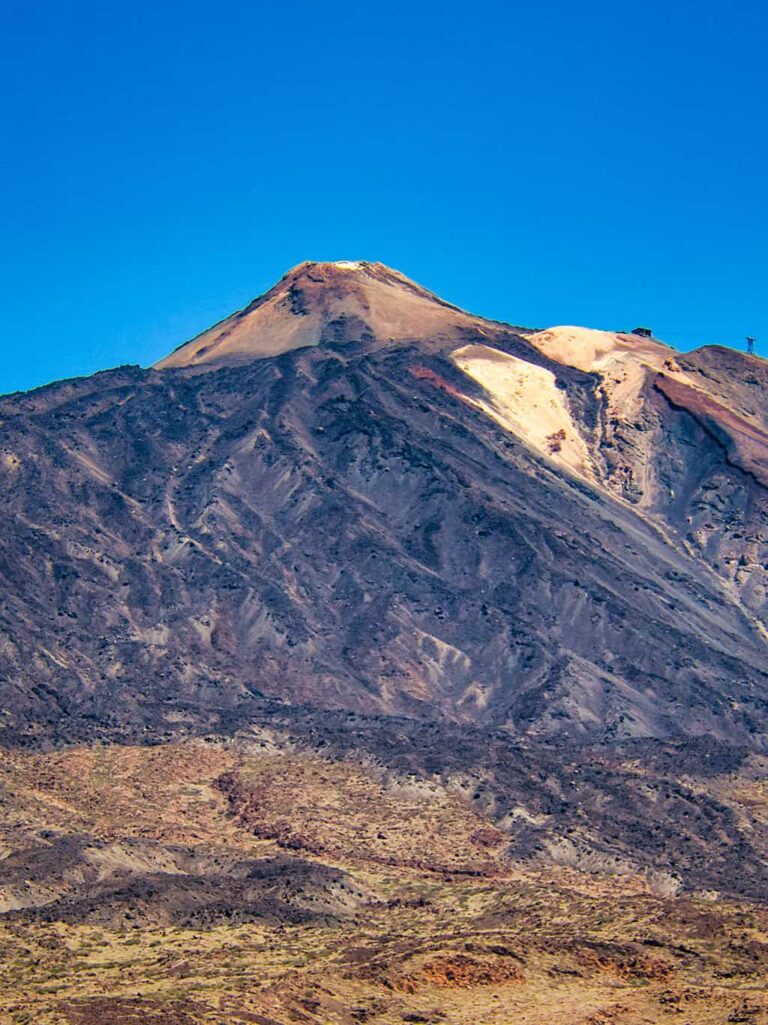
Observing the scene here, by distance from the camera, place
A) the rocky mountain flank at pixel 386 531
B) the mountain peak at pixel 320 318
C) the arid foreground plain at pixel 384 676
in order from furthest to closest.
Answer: the mountain peak at pixel 320 318
the rocky mountain flank at pixel 386 531
the arid foreground plain at pixel 384 676

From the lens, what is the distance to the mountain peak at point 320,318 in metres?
157

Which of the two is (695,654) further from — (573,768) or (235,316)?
(235,316)

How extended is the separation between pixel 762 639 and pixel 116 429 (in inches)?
1864

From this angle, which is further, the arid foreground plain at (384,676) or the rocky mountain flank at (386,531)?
the rocky mountain flank at (386,531)

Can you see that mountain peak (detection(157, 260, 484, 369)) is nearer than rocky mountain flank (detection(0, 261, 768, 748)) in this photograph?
No

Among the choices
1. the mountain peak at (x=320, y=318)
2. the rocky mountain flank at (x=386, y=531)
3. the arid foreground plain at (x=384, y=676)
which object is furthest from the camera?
the mountain peak at (x=320, y=318)

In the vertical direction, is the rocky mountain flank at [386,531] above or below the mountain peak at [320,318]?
below

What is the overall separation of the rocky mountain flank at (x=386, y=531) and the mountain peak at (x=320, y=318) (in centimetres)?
33

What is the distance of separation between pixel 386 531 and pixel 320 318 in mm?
35842

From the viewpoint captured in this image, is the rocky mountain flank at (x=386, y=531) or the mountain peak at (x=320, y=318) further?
the mountain peak at (x=320, y=318)

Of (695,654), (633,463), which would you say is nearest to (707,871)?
(695,654)

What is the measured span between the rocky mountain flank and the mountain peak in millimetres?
329

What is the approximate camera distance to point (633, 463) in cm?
14738

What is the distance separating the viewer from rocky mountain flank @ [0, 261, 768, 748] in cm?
11050
